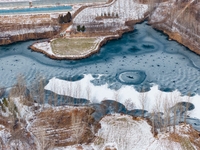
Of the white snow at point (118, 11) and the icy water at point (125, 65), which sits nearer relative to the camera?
the icy water at point (125, 65)

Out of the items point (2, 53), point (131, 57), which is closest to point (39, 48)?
point (2, 53)

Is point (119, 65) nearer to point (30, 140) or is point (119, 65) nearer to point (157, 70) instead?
point (157, 70)

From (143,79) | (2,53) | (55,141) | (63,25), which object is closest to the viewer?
(55,141)

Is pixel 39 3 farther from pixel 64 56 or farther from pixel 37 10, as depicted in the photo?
Result: pixel 64 56

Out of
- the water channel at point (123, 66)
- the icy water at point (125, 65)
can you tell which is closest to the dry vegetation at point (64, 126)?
the water channel at point (123, 66)

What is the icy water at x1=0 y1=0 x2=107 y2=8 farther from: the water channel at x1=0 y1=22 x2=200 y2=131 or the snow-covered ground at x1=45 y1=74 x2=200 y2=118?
the snow-covered ground at x1=45 y1=74 x2=200 y2=118

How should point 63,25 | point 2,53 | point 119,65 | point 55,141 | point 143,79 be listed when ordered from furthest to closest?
point 63,25 → point 2,53 → point 119,65 → point 143,79 → point 55,141

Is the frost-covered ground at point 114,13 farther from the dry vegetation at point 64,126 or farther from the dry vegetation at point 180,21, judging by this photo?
the dry vegetation at point 64,126
